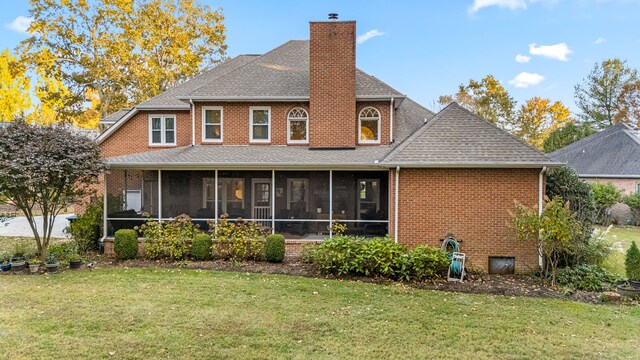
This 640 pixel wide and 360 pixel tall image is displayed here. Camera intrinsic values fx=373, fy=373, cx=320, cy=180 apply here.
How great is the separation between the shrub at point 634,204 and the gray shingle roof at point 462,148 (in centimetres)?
1699

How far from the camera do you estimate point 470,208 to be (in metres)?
10.5

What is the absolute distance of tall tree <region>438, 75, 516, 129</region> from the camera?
108 ft

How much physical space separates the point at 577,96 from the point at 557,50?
324 inches

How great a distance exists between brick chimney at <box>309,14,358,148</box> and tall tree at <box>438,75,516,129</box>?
75.4ft

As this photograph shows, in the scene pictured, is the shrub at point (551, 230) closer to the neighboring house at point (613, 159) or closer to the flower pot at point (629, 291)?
the flower pot at point (629, 291)

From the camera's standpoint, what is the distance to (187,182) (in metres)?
13.0

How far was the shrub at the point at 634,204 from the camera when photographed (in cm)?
2198

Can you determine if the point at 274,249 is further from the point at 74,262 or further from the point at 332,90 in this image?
the point at 332,90

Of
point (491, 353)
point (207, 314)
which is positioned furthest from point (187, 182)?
point (491, 353)

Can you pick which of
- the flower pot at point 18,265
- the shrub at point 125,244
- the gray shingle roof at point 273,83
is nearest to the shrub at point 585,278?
the gray shingle roof at point 273,83

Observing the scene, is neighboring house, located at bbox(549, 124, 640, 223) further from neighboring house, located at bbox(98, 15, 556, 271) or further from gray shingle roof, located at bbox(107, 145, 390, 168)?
gray shingle roof, located at bbox(107, 145, 390, 168)

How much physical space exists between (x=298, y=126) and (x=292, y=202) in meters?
3.31

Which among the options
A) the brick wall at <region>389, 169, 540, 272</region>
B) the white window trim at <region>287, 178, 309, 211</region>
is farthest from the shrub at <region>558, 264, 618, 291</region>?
the white window trim at <region>287, 178, 309, 211</region>

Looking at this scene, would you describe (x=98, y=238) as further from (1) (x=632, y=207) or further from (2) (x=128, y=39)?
(1) (x=632, y=207)
